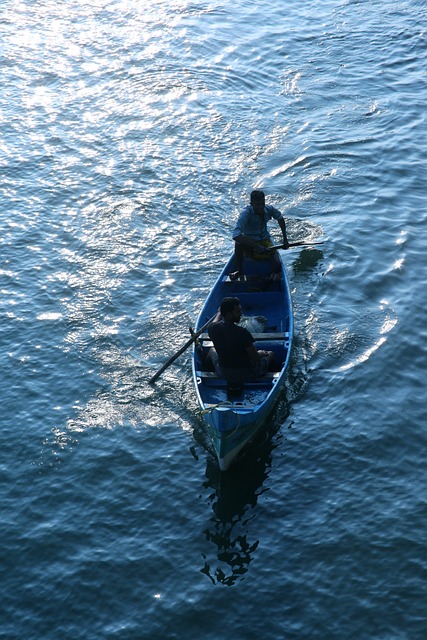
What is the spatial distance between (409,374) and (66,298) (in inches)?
357

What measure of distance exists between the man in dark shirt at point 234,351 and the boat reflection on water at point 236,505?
1236 millimetres

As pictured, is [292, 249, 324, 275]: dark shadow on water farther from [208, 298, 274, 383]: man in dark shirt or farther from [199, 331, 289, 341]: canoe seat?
[208, 298, 274, 383]: man in dark shirt

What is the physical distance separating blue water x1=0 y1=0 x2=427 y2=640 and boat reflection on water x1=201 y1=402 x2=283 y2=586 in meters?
0.04

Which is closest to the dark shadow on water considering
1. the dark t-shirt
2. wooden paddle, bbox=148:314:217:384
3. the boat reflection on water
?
wooden paddle, bbox=148:314:217:384

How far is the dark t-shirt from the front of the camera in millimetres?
16531

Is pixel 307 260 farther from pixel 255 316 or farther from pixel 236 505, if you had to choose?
pixel 236 505

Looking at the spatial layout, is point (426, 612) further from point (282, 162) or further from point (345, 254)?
point (282, 162)

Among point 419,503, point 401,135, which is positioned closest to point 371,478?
point 419,503

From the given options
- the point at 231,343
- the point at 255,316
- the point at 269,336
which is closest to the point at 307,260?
the point at 255,316

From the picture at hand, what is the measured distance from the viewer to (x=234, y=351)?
16875 millimetres

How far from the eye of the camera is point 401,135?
2983 cm

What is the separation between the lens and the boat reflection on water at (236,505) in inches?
577

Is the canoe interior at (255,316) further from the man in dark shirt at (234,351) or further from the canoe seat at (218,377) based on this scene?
the man in dark shirt at (234,351)

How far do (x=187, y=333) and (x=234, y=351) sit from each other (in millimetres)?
3707
